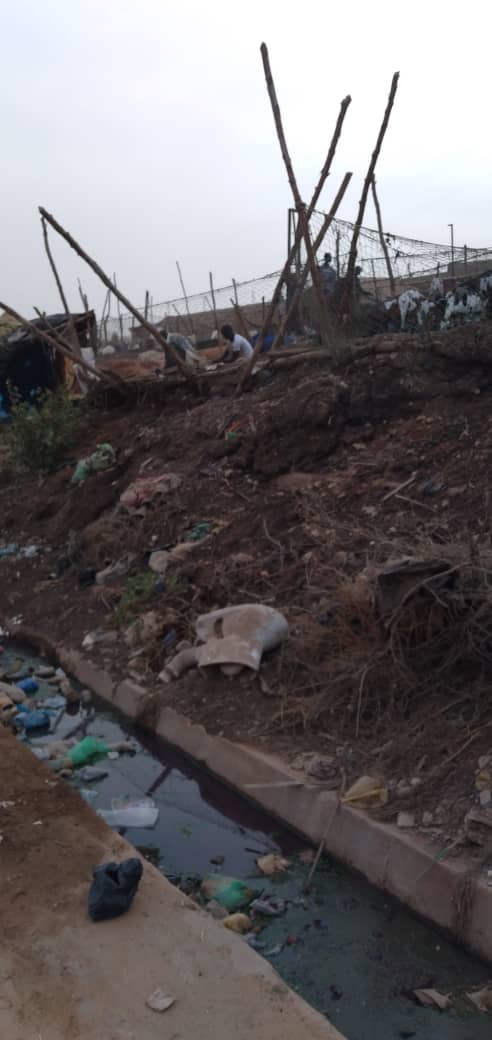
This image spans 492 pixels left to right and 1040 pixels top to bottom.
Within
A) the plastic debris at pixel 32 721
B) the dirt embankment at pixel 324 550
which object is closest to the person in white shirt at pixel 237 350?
the dirt embankment at pixel 324 550

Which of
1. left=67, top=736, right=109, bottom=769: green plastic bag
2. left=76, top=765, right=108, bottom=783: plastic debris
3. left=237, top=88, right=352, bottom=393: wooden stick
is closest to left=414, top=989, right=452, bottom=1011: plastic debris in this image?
left=76, top=765, right=108, bottom=783: plastic debris

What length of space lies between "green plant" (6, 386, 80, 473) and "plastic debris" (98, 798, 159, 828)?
632cm

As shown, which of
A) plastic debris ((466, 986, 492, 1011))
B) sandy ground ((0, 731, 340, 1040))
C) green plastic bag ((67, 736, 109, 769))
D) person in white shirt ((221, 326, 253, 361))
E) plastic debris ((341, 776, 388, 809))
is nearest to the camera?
sandy ground ((0, 731, 340, 1040))

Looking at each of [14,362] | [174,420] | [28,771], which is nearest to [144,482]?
[174,420]

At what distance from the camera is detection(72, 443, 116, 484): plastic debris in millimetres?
9156

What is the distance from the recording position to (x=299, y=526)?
620cm

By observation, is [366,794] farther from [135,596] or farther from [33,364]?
[33,364]

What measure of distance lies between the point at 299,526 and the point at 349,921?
10.4 feet

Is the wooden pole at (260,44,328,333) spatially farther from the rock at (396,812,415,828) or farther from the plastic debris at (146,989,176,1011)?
the plastic debris at (146,989,176,1011)

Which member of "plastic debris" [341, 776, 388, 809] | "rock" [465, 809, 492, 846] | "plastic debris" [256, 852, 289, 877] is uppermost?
"rock" [465, 809, 492, 846]

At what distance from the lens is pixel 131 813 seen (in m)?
4.32

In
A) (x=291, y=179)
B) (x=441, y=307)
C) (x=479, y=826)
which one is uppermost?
(x=291, y=179)

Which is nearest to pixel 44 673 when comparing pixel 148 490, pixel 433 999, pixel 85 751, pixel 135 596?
pixel 135 596

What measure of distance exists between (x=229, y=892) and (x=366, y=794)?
639 mm
